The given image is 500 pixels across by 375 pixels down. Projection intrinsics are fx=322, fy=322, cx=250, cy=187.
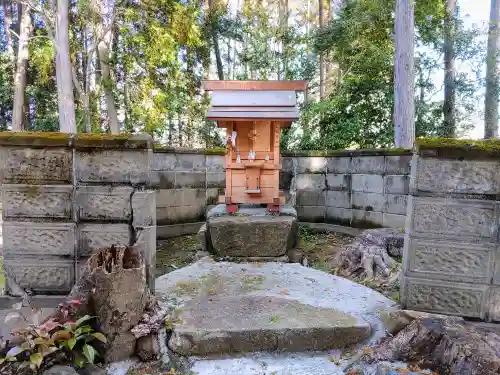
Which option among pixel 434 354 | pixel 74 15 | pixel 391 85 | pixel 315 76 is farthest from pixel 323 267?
pixel 74 15

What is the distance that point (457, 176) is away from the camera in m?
2.54

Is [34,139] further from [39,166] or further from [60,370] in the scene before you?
[60,370]

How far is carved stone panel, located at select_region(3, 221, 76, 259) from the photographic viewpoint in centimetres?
258

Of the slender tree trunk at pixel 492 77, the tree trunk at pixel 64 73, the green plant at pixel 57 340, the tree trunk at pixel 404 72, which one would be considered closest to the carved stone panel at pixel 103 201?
the green plant at pixel 57 340

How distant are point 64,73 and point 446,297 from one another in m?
10.6

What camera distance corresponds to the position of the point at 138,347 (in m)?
2.24

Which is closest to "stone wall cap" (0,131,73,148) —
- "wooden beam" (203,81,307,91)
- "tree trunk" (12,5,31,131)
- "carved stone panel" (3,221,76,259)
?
"carved stone panel" (3,221,76,259)

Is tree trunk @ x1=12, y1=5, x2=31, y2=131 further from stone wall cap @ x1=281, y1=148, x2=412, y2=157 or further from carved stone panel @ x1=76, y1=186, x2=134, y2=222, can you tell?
carved stone panel @ x1=76, y1=186, x2=134, y2=222

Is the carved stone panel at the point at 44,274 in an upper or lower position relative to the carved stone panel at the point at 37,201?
lower

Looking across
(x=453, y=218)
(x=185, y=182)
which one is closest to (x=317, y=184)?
(x=185, y=182)

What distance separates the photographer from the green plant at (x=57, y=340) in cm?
187

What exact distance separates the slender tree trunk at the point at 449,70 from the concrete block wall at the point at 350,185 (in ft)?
17.6

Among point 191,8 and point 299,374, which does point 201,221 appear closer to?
point 299,374

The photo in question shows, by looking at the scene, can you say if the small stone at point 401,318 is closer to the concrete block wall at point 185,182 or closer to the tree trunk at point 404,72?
the concrete block wall at point 185,182
